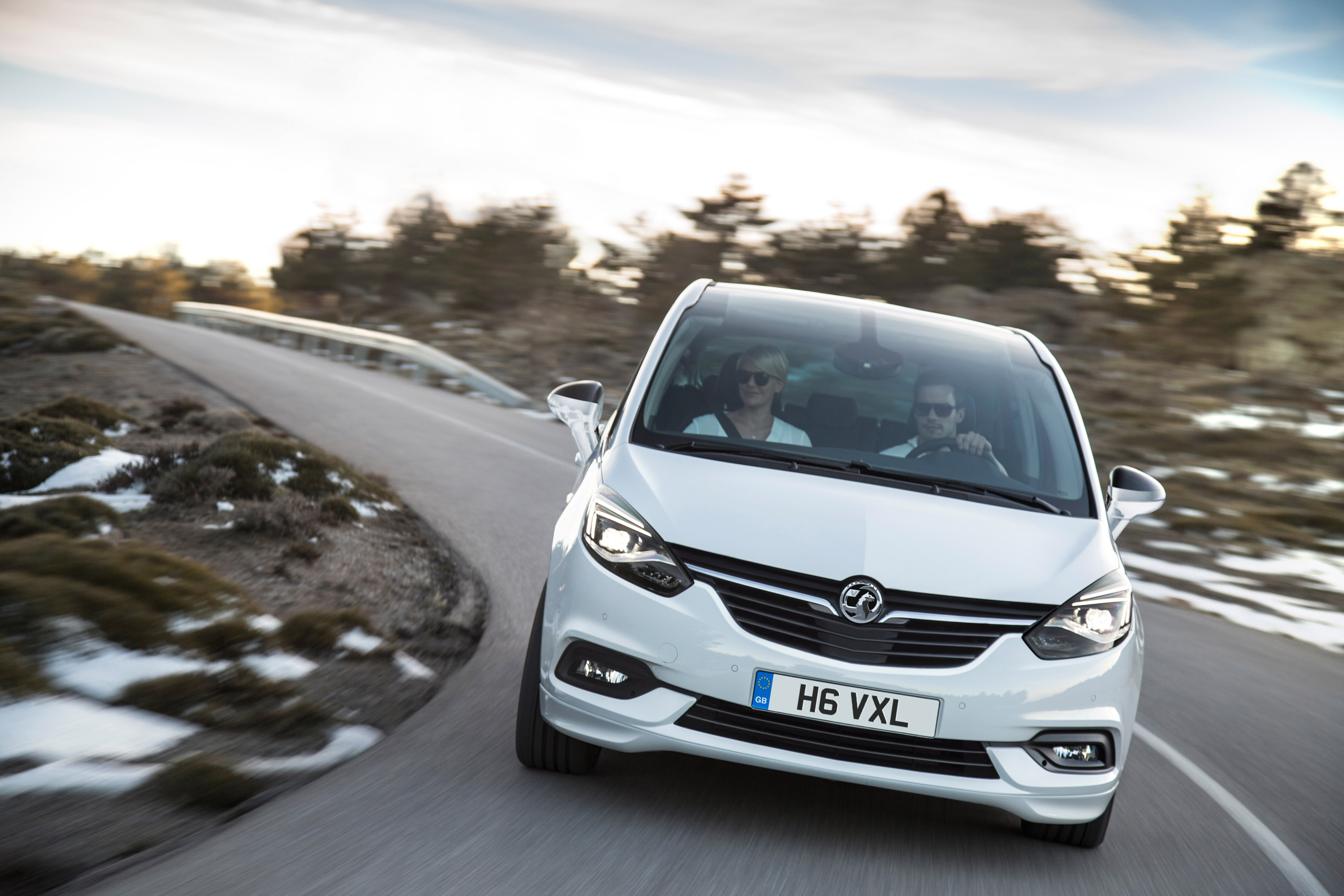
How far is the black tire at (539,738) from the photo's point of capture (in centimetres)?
392

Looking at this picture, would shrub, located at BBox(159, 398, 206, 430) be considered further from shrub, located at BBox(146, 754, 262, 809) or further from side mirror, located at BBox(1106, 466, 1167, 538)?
side mirror, located at BBox(1106, 466, 1167, 538)

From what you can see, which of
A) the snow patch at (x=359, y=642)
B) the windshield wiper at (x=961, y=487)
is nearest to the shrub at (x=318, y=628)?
the snow patch at (x=359, y=642)

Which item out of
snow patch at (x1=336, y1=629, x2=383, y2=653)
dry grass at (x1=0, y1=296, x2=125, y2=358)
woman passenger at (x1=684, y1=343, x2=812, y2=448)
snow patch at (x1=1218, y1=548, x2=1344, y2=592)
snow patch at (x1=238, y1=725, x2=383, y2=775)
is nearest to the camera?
snow patch at (x1=238, y1=725, x2=383, y2=775)

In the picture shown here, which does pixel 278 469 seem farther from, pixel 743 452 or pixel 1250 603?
pixel 1250 603

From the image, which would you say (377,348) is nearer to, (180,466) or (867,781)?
(180,466)

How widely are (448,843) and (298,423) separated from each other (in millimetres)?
9044

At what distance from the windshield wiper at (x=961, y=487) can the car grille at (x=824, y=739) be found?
973 mm

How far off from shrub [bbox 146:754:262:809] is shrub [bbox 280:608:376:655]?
1.40 meters

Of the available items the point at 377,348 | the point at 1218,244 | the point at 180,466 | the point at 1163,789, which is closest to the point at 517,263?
the point at 377,348

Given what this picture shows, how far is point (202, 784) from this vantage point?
11.9 ft

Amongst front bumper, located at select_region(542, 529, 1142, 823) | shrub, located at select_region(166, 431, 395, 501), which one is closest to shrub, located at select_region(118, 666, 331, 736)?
front bumper, located at select_region(542, 529, 1142, 823)

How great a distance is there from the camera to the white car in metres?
3.53

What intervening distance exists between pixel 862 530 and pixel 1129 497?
135cm

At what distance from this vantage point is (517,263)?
35.0 metres
